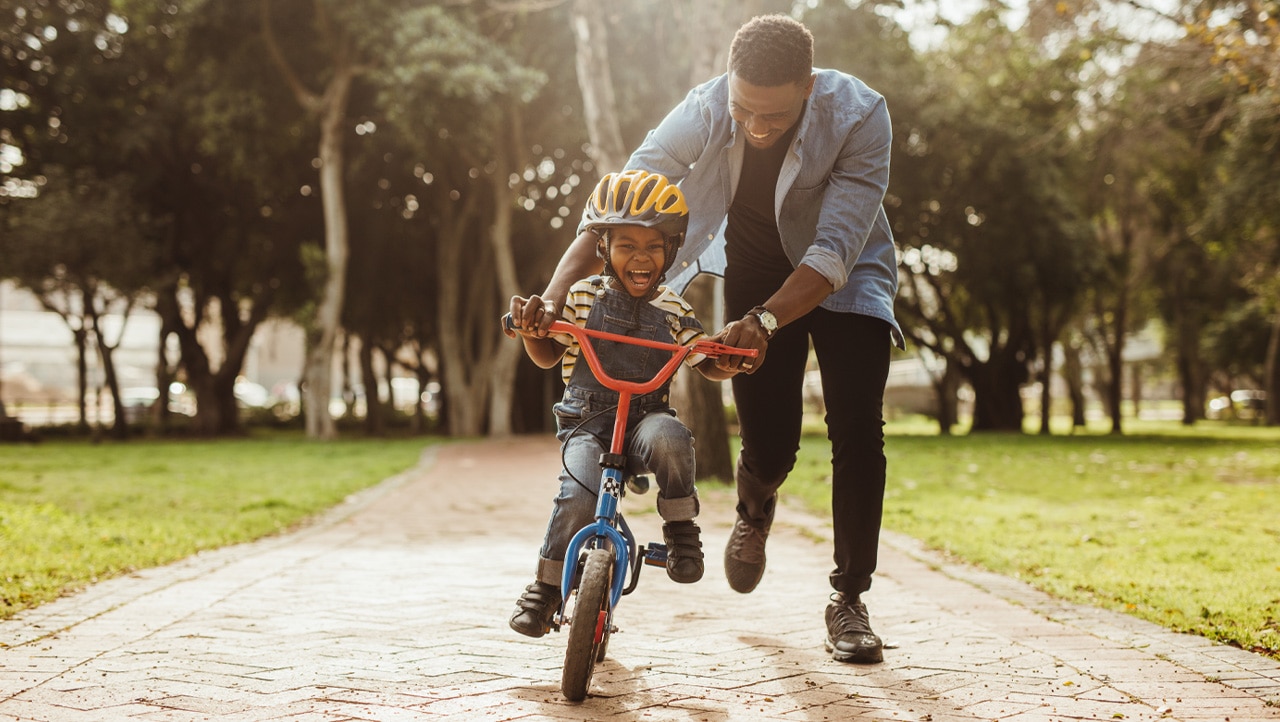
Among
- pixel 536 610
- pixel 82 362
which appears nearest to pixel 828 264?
pixel 536 610

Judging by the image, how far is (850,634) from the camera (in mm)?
3633

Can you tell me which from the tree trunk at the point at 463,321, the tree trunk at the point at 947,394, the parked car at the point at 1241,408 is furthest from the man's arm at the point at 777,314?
the parked car at the point at 1241,408

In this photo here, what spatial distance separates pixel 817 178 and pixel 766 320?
2.36ft

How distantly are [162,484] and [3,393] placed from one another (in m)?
47.2

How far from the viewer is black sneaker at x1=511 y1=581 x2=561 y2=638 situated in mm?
3195

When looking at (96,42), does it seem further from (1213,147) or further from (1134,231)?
(1134,231)

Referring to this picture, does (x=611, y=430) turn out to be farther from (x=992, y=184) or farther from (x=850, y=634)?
(x=992, y=184)

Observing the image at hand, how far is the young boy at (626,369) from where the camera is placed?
329 cm

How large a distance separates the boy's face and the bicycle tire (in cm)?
90

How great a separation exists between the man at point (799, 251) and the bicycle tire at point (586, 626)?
89 cm

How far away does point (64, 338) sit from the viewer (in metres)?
62.2

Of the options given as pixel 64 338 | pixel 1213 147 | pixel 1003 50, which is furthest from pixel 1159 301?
pixel 64 338

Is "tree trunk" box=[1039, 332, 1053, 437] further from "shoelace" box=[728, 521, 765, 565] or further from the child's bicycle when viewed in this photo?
the child's bicycle

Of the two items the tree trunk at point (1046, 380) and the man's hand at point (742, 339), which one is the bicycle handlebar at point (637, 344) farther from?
the tree trunk at point (1046, 380)
